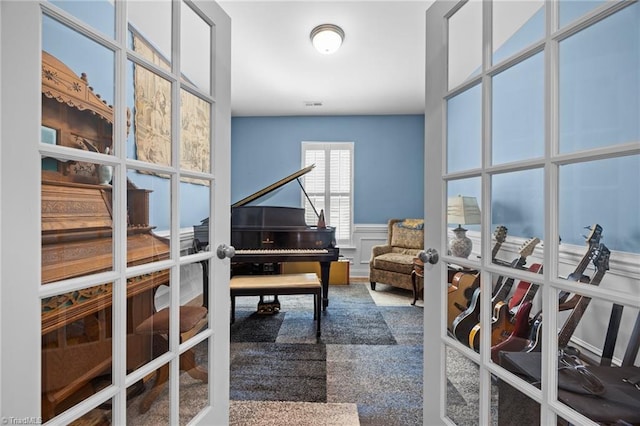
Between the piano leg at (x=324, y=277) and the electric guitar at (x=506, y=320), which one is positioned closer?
the electric guitar at (x=506, y=320)

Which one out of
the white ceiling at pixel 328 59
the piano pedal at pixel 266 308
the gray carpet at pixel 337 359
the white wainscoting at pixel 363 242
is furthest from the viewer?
the white wainscoting at pixel 363 242

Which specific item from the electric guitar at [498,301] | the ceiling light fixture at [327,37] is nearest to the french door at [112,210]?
the electric guitar at [498,301]

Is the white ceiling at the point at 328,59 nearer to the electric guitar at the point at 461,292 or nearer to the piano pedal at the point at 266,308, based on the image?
the electric guitar at the point at 461,292

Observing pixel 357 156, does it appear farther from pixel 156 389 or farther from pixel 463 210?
pixel 156 389

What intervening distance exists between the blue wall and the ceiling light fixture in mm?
2135

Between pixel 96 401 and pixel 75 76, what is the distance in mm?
879

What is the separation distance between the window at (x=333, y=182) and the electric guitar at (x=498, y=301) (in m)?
3.69

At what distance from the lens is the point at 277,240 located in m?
3.04

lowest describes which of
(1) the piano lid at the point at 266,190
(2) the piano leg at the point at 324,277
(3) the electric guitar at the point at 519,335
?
(2) the piano leg at the point at 324,277

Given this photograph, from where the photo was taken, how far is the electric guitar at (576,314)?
2.25 ft

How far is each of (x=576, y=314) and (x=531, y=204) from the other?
31 centimetres

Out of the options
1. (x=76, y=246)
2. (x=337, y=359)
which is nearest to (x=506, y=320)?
(x=76, y=246)

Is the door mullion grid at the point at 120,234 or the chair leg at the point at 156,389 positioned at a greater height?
the door mullion grid at the point at 120,234

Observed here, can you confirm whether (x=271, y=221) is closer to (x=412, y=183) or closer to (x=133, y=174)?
(x=133, y=174)
